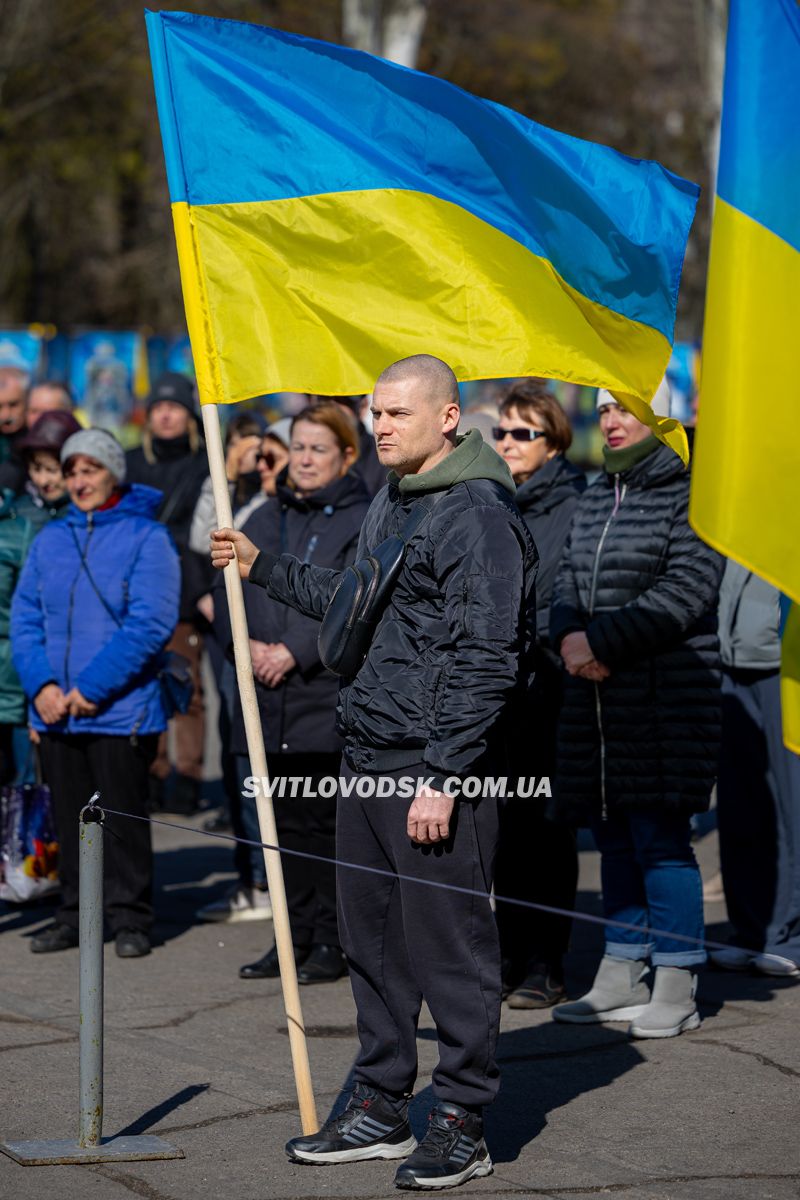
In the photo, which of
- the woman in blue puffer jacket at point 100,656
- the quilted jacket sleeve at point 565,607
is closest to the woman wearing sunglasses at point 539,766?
the quilted jacket sleeve at point 565,607

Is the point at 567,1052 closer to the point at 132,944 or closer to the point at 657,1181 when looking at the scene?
the point at 657,1181

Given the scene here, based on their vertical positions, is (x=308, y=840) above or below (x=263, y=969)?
above

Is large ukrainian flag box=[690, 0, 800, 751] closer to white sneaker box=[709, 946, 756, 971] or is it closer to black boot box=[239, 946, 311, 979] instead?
white sneaker box=[709, 946, 756, 971]

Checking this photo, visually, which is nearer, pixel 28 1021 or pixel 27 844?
→ pixel 28 1021

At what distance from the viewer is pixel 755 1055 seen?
5.88m

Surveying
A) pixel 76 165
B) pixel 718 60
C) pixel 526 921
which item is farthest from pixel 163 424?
pixel 76 165

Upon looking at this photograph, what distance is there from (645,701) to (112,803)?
2.38 m

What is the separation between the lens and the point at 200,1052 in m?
5.91

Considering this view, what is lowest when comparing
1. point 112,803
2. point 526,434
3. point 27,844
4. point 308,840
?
point 27,844

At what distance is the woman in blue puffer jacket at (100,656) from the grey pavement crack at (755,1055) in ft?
7.98

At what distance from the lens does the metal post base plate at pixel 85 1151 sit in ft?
15.4

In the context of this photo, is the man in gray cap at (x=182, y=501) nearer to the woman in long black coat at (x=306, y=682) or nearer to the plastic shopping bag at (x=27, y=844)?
the plastic shopping bag at (x=27, y=844)

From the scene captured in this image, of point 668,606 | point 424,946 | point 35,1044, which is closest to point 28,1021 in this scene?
point 35,1044

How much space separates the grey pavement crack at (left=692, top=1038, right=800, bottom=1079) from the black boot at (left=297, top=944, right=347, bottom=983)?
5.16 ft
